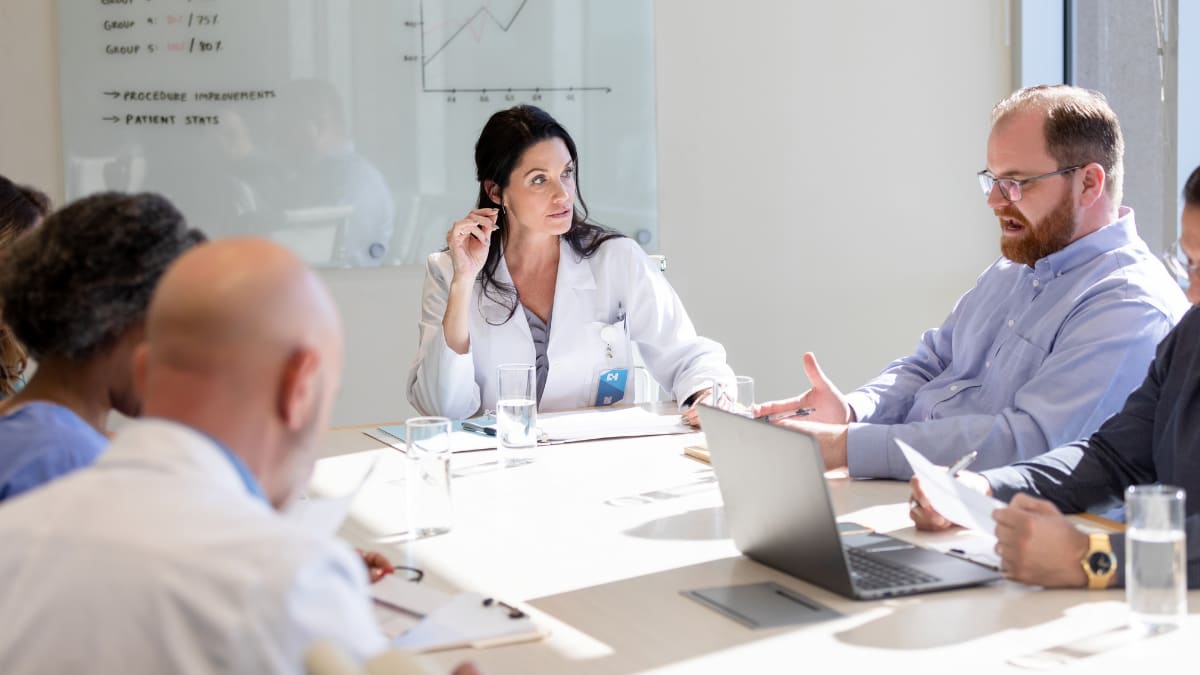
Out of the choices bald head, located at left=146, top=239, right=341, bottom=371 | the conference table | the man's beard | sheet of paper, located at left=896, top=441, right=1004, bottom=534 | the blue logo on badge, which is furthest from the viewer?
the blue logo on badge

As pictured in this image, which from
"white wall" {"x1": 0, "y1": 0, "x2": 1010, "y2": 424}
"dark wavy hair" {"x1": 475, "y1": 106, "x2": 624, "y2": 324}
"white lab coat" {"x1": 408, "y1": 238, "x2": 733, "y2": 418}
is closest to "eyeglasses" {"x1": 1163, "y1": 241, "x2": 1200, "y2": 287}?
"white lab coat" {"x1": 408, "y1": 238, "x2": 733, "y2": 418}

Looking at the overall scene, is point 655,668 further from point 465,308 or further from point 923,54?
point 923,54

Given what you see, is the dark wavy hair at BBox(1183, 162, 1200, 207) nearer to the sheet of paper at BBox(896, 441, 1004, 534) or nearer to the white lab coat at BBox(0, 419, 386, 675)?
the sheet of paper at BBox(896, 441, 1004, 534)

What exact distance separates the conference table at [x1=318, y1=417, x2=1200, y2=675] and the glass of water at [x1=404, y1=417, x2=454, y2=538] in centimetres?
3

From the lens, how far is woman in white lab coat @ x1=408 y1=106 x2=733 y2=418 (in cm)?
325

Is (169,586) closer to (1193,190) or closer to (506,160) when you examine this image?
(1193,190)

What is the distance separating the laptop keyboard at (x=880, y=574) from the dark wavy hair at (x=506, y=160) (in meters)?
1.79

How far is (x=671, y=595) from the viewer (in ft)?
5.44

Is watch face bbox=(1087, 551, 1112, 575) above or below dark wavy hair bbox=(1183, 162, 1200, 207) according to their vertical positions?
below

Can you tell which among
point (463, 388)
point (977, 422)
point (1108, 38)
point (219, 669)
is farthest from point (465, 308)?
point (1108, 38)

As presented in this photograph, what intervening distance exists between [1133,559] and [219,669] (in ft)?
3.49

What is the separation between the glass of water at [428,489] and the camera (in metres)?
2.01

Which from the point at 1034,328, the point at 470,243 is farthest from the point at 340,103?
the point at 1034,328

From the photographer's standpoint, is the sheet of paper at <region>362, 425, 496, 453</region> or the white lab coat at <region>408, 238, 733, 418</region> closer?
the sheet of paper at <region>362, 425, 496, 453</region>
